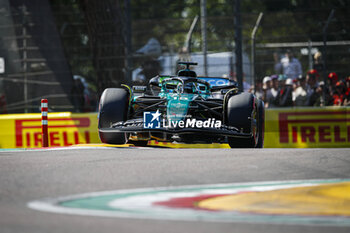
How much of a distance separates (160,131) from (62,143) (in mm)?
3592

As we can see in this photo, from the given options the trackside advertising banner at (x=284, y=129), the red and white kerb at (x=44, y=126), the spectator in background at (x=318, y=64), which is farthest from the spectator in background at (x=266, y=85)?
the red and white kerb at (x=44, y=126)

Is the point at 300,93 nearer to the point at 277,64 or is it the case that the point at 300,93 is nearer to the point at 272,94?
the point at 272,94

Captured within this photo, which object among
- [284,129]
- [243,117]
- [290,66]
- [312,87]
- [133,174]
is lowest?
[284,129]

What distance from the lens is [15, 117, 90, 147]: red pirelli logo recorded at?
1274 cm

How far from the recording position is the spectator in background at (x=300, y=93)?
14.3 m

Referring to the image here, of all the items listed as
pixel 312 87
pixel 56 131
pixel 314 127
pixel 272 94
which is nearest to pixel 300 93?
pixel 312 87

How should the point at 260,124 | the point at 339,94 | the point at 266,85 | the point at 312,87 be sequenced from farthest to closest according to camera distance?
1. the point at 266,85
2. the point at 312,87
3. the point at 339,94
4. the point at 260,124

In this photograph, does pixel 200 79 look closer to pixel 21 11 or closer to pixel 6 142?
pixel 6 142

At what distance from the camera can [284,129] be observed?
12.5 meters

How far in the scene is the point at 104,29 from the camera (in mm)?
16062

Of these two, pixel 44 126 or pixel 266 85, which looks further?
pixel 266 85

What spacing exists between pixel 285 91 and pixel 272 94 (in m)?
0.31

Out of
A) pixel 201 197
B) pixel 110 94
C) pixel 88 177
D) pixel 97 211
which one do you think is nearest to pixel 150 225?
pixel 97 211

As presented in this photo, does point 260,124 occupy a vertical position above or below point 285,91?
below
